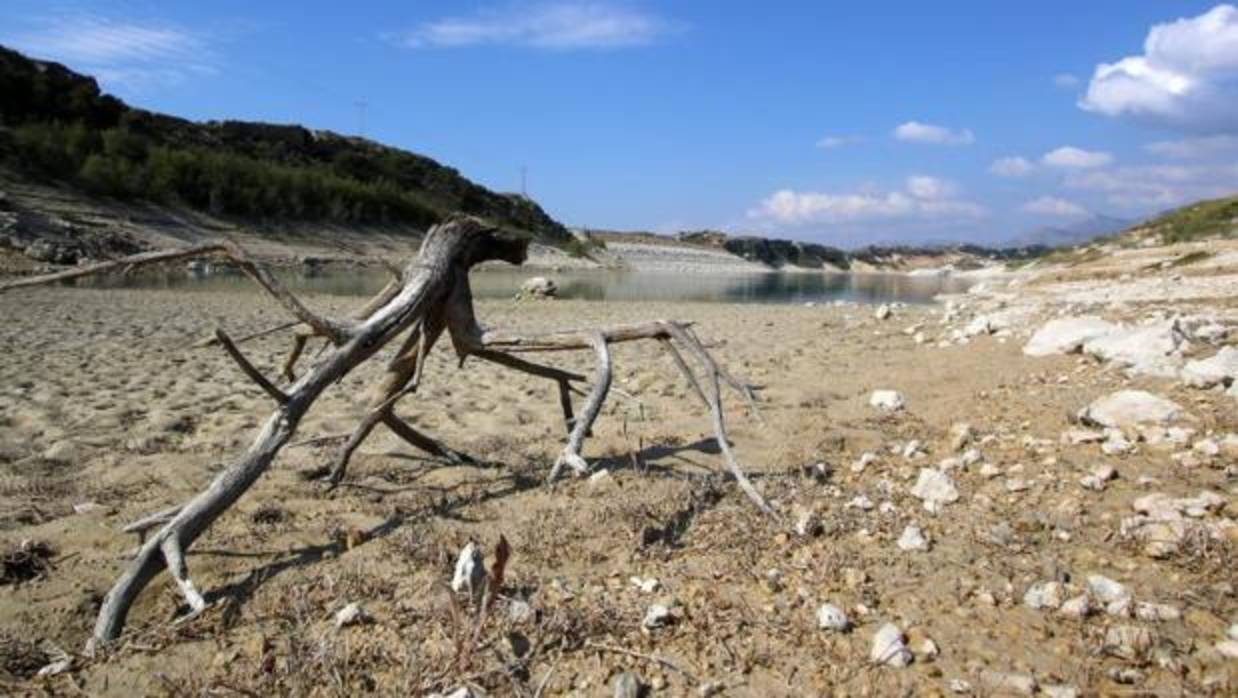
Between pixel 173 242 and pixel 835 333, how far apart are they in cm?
2583

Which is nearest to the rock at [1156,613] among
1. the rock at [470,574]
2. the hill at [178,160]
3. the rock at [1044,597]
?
the rock at [1044,597]

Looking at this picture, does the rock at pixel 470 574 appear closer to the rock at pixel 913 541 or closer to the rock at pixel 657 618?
the rock at pixel 657 618

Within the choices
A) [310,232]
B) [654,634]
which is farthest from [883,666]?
[310,232]

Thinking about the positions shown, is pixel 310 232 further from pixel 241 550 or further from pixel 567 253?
pixel 241 550

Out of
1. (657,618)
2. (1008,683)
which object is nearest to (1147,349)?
(1008,683)

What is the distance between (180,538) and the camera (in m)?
2.99

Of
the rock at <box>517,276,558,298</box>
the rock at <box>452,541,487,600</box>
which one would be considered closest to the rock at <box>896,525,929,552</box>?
the rock at <box>452,541,487,600</box>

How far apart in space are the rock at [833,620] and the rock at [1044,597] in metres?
0.65

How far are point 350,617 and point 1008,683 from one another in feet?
6.78

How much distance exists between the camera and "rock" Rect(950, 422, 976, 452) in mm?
4727

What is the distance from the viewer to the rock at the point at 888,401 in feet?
20.2

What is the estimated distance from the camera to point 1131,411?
4707 millimetres

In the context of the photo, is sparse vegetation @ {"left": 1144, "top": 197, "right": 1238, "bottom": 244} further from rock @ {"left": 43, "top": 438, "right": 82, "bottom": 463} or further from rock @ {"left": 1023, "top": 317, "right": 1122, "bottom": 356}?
rock @ {"left": 43, "top": 438, "right": 82, "bottom": 463}

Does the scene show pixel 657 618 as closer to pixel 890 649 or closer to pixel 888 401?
pixel 890 649
